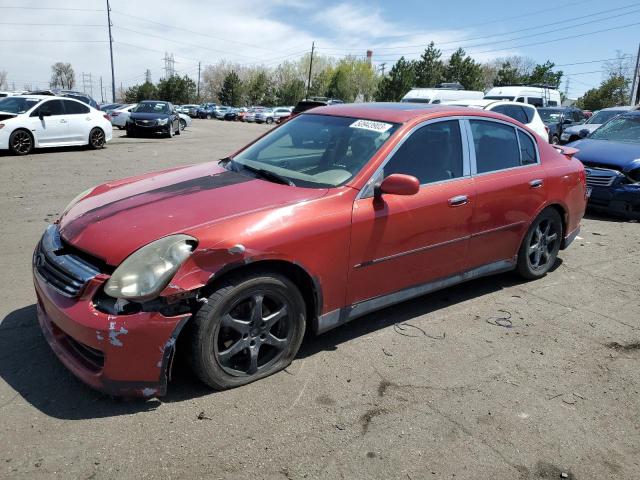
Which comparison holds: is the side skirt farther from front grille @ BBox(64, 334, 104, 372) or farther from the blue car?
the blue car

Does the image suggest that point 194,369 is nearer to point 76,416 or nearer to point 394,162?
point 76,416

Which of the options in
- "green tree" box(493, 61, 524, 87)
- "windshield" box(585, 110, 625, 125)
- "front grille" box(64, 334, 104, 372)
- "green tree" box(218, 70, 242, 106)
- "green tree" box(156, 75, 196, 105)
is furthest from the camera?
"green tree" box(218, 70, 242, 106)

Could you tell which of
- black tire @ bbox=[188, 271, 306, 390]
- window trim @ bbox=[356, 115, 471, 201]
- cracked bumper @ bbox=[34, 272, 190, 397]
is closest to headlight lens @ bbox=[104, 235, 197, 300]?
cracked bumper @ bbox=[34, 272, 190, 397]

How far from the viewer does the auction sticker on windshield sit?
12.3ft

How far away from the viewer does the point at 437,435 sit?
2.68 metres

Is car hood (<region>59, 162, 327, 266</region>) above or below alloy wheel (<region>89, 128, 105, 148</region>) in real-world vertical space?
above

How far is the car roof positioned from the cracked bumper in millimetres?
2199

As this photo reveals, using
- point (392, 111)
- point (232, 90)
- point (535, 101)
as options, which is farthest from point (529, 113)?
point (232, 90)

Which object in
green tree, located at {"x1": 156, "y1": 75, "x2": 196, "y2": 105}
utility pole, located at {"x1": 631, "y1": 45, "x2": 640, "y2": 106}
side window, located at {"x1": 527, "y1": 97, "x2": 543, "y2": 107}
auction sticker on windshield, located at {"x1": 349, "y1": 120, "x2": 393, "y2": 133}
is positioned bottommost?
green tree, located at {"x1": 156, "y1": 75, "x2": 196, "y2": 105}

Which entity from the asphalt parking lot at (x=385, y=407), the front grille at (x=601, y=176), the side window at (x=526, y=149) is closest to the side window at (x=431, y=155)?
the side window at (x=526, y=149)

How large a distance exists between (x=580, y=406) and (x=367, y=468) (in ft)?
4.70

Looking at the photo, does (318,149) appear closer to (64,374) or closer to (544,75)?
(64,374)

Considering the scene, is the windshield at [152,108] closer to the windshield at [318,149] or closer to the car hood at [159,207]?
the windshield at [318,149]

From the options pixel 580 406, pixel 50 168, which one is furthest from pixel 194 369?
pixel 50 168
